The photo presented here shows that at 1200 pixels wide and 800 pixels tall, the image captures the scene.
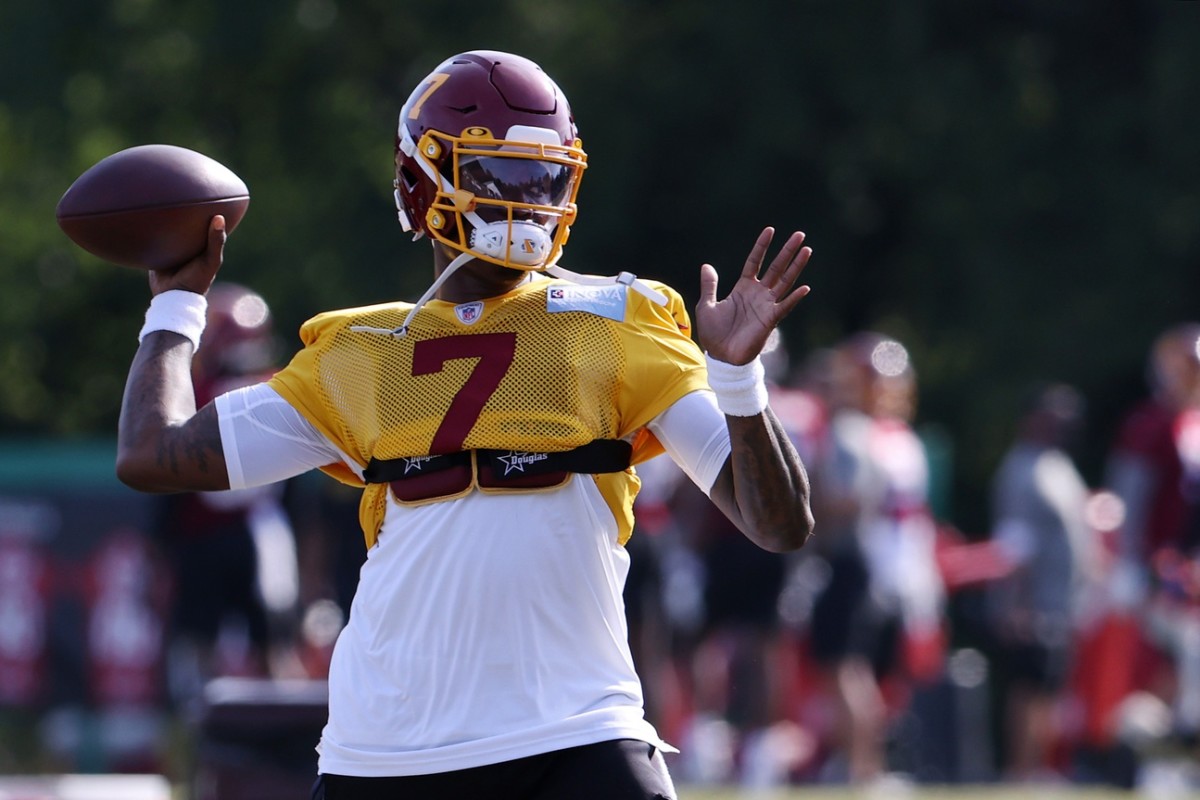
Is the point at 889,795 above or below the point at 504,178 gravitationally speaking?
below

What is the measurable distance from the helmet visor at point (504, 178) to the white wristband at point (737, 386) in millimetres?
429

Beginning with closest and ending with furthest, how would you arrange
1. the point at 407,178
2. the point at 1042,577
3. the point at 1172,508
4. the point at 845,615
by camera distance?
the point at 407,178 < the point at 845,615 < the point at 1172,508 < the point at 1042,577

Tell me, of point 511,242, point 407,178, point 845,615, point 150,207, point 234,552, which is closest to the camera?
point 511,242

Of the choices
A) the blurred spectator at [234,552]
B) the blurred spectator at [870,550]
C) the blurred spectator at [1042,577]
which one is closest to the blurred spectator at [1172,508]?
the blurred spectator at [1042,577]

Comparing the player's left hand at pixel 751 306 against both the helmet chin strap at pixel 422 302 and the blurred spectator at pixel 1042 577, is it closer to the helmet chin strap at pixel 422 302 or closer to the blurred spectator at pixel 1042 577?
the helmet chin strap at pixel 422 302

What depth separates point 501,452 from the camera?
10.5 feet

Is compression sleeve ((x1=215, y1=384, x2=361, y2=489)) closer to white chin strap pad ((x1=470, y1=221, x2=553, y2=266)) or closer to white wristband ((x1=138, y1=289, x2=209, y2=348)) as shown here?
white wristband ((x1=138, y1=289, x2=209, y2=348))

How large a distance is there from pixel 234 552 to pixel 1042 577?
4.81 m

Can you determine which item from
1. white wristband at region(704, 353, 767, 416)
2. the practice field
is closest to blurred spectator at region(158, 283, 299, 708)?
the practice field

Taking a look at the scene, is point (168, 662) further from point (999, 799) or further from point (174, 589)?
point (999, 799)

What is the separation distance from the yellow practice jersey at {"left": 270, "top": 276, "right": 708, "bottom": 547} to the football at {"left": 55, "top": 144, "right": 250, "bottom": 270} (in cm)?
41

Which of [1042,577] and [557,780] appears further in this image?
[1042,577]

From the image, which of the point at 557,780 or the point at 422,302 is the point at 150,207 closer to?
the point at 422,302

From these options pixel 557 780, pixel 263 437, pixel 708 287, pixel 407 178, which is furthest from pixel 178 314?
pixel 557 780
